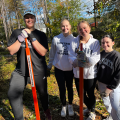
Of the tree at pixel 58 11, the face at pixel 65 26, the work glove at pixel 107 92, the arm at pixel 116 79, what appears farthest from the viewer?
the tree at pixel 58 11

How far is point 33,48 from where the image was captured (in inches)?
80.4

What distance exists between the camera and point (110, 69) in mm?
1867

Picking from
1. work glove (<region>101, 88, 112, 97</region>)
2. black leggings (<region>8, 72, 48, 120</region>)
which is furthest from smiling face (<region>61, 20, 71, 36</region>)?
work glove (<region>101, 88, 112, 97</region>)

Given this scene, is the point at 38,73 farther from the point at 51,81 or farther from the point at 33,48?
the point at 51,81

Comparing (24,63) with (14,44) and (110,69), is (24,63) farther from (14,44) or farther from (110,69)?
(110,69)

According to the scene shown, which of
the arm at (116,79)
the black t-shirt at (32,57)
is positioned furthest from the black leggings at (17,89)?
the arm at (116,79)

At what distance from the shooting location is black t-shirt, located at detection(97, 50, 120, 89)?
178 centimetres

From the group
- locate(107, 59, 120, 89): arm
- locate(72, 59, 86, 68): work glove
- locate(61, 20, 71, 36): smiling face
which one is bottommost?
locate(107, 59, 120, 89): arm

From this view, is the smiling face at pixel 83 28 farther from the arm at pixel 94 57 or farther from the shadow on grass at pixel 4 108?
the shadow on grass at pixel 4 108

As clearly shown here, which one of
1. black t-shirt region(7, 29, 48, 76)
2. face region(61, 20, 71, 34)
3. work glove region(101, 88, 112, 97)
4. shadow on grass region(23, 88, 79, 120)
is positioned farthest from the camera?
shadow on grass region(23, 88, 79, 120)

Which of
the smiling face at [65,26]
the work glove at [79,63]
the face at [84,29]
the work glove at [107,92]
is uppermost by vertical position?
the smiling face at [65,26]

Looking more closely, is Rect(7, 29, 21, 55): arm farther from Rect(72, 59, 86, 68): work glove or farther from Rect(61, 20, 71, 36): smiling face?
Rect(72, 59, 86, 68): work glove

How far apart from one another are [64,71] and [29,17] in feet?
4.48

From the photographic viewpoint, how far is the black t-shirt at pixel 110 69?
178cm
